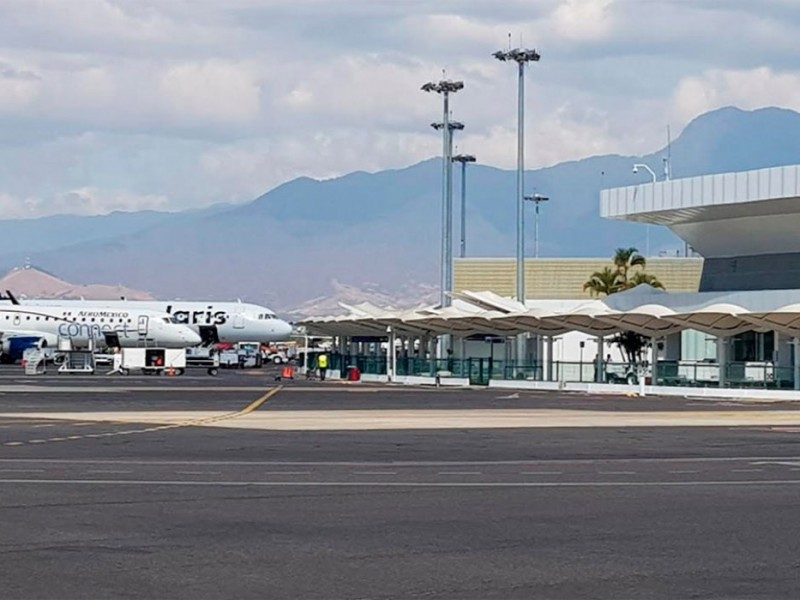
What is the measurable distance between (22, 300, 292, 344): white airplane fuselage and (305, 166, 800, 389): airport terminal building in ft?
28.1

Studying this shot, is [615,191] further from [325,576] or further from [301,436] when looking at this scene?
[325,576]

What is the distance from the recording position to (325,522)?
16.4 metres

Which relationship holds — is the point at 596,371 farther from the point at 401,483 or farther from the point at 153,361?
the point at 401,483

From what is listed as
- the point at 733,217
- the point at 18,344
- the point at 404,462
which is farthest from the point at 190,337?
the point at 404,462

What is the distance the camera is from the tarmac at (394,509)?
1255cm

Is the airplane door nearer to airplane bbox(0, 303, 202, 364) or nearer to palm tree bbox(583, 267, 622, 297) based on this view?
airplane bbox(0, 303, 202, 364)

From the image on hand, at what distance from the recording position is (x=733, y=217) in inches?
3246

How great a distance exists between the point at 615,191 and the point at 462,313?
11465 millimetres

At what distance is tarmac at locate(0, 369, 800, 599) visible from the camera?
12.6 meters

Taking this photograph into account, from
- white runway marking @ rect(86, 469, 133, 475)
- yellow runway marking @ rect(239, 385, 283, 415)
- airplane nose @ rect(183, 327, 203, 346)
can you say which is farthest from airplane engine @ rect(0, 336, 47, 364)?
white runway marking @ rect(86, 469, 133, 475)

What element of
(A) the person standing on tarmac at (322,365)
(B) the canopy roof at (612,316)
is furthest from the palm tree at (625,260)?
(A) the person standing on tarmac at (322,365)

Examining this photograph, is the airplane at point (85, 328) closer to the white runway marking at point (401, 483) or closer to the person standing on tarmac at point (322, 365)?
the person standing on tarmac at point (322, 365)

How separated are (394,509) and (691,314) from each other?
48515mm

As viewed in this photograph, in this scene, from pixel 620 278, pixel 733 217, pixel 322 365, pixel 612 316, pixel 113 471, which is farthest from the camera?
pixel 620 278
